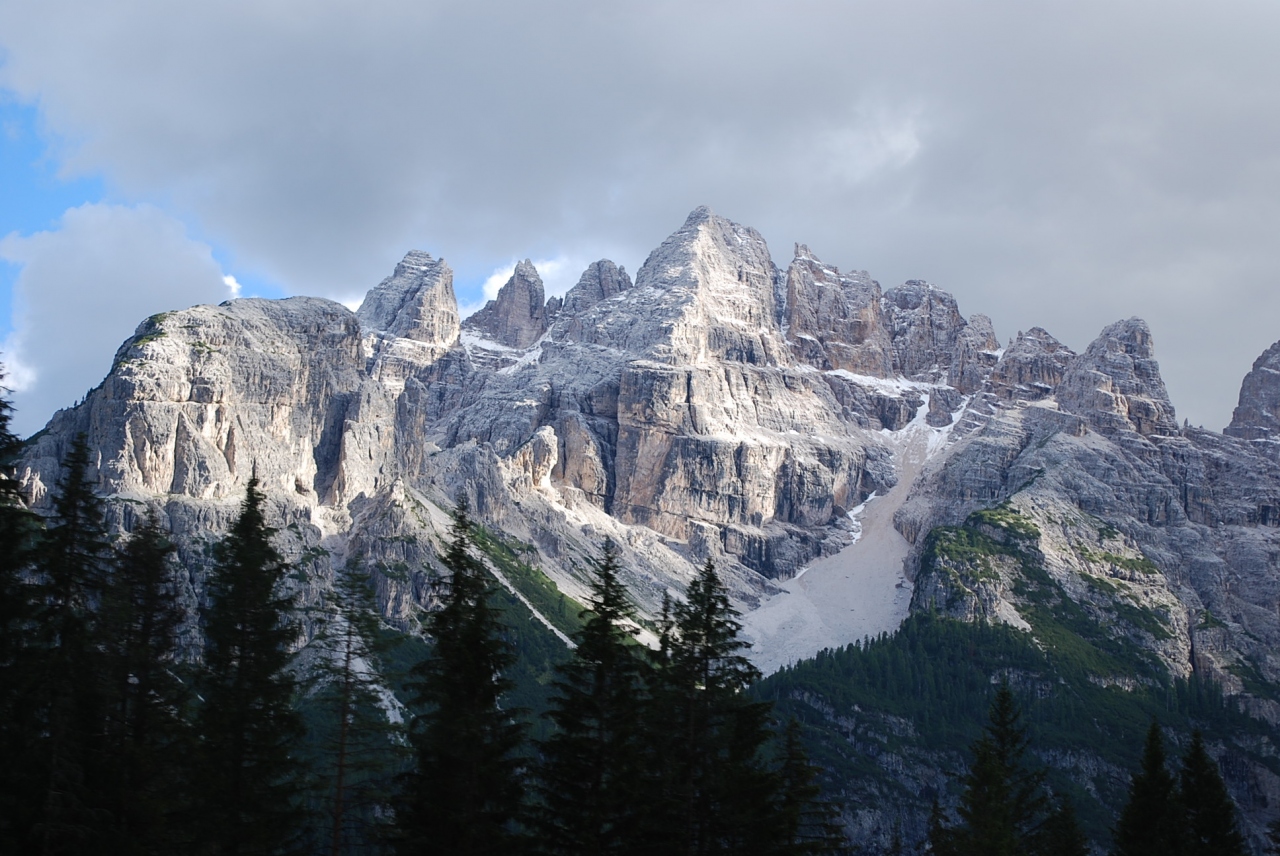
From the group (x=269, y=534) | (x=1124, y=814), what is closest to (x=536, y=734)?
(x=1124, y=814)

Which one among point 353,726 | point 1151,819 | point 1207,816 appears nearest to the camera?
point 353,726

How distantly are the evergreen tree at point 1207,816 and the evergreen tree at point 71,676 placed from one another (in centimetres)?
5845

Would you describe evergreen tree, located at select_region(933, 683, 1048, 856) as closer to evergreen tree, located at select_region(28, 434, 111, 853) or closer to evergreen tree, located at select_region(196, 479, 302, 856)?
evergreen tree, located at select_region(196, 479, 302, 856)

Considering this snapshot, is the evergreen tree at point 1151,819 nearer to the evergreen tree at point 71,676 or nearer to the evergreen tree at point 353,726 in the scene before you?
the evergreen tree at point 353,726

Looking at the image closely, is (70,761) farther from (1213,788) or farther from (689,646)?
(1213,788)

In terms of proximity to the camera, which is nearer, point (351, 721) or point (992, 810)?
point (351, 721)

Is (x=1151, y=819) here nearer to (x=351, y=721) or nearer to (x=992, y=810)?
(x=992, y=810)

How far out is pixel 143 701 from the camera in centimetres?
4697

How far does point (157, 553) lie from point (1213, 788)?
60202 mm

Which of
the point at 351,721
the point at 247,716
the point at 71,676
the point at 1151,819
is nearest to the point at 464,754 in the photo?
the point at 351,721

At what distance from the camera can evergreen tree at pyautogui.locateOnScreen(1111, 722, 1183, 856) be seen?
238 ft

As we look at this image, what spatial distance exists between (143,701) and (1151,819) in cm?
5614

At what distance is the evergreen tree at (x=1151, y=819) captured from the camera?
72562mm

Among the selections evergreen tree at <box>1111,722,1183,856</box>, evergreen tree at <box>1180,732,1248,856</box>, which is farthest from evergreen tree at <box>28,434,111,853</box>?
evergreen tree at <box>1180,732,1248,856</box>
